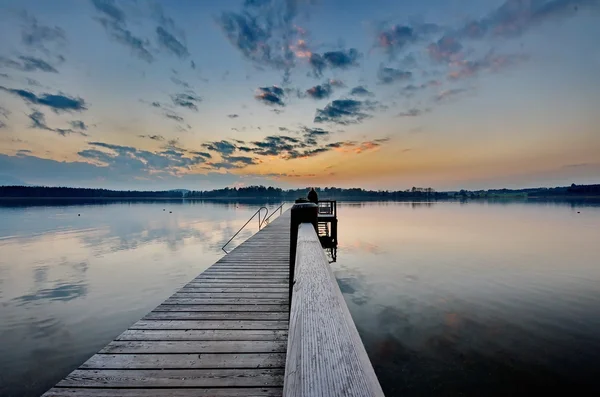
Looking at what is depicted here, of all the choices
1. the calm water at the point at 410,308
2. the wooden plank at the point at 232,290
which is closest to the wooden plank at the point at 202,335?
the wooden plank at the point at 232,290

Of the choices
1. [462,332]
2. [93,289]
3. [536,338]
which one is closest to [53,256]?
[93,289]

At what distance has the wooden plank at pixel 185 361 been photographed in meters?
3.59

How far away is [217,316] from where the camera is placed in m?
5.10

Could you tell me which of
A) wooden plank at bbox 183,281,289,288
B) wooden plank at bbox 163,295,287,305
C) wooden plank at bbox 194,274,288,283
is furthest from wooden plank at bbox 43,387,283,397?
wooden plank at bbox 194,274,288,283

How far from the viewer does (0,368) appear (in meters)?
6.59

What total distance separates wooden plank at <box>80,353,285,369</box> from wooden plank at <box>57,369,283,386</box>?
0.08 meters

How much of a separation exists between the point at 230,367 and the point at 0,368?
23.4ft

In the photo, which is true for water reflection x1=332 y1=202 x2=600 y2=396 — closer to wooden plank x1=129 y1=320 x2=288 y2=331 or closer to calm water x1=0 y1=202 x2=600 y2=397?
calm water x1=0 y1=202 x2=600 y2=397

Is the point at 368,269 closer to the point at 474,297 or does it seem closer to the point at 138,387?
the point at 474,297

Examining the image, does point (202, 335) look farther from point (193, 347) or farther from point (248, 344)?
point (248, 344)

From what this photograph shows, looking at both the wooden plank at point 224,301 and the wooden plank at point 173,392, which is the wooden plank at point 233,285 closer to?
the wooden plank at point 224,301

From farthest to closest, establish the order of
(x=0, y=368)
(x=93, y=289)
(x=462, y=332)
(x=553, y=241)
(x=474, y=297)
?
(x=553, y=241) < (x=93, y=289) < (x=474, y=297) < (x=462, y=332) < (x=0, y=368)

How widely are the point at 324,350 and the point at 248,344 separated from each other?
3.63m

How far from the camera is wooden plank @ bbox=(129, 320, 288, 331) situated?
466 cm
